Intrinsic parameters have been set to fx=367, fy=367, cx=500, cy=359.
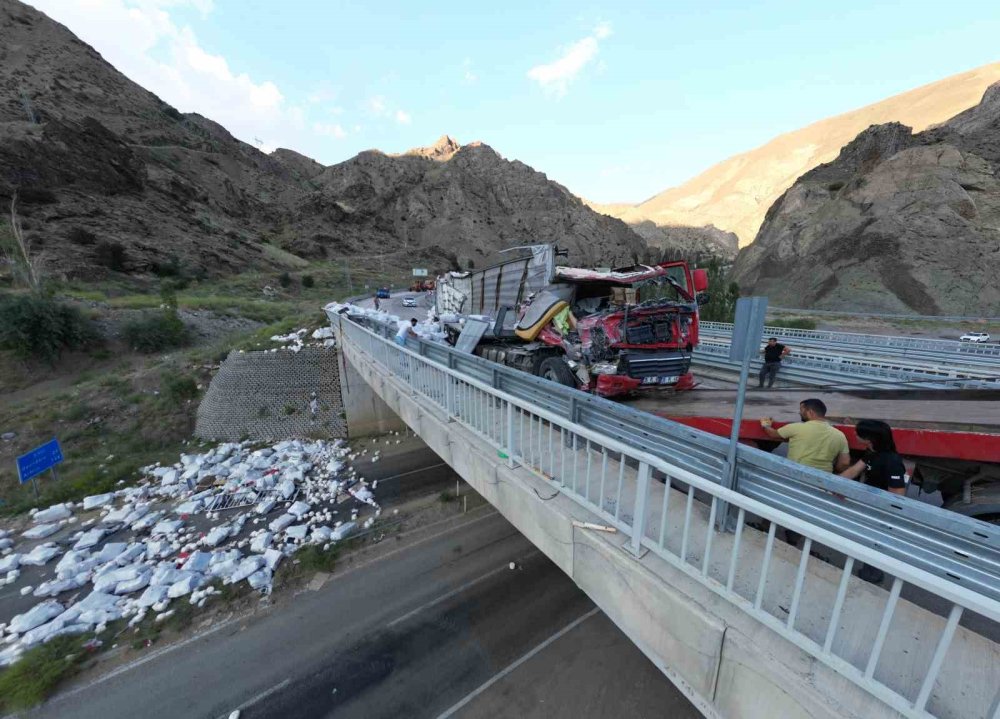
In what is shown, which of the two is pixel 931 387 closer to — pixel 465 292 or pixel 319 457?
pixel 465 292

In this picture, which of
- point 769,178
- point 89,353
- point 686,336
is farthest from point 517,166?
point 769,178

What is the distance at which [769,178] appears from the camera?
155 m

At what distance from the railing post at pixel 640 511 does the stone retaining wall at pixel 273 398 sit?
44.9 feet

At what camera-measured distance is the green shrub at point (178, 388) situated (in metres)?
15.3

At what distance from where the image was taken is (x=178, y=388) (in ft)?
50.4

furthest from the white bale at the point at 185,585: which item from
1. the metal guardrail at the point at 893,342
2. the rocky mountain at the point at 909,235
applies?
the rocky mountain at the point at 909,235

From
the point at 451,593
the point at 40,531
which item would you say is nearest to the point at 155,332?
the point at 40,531

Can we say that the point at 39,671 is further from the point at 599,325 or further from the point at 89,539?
the point at 599,325

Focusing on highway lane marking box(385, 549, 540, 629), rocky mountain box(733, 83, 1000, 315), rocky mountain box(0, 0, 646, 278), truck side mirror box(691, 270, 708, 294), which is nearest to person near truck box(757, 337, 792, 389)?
truck side mirror box(691, 270, 708, 294)

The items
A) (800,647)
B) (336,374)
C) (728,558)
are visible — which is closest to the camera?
(800,647)

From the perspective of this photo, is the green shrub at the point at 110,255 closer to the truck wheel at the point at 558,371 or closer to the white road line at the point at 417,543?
the white road line at the point at 417,543

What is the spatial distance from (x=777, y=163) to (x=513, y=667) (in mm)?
216938

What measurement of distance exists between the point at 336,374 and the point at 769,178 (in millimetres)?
200246

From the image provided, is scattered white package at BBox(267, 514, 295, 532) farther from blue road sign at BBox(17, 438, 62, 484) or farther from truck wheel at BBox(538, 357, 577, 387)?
truck wheel at BBox(538, 357, 577, 387)
